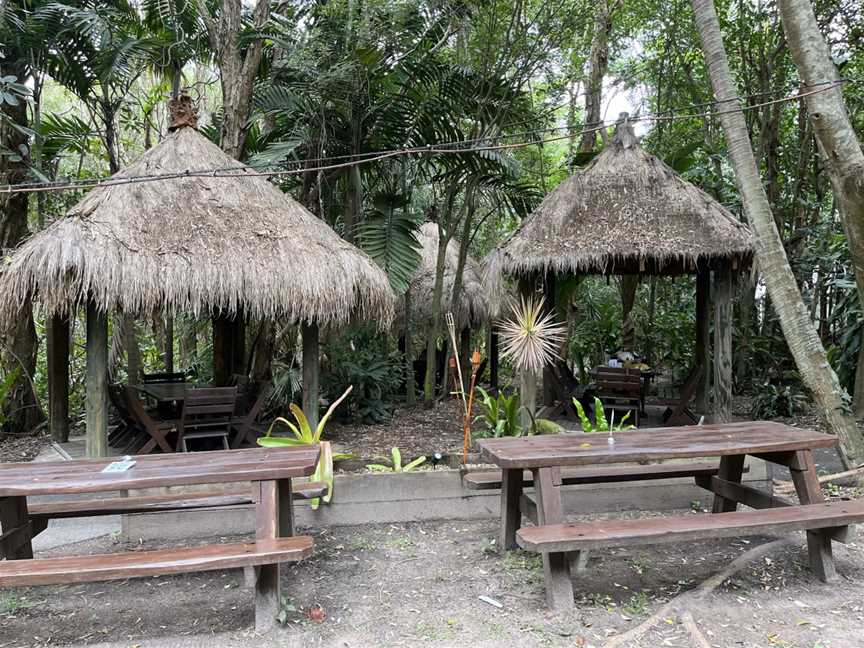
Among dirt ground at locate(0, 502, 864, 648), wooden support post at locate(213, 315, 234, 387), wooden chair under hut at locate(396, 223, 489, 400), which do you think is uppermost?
wooden chair under hut at locate(396, 223, 489, 400)

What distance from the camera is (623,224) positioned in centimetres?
701

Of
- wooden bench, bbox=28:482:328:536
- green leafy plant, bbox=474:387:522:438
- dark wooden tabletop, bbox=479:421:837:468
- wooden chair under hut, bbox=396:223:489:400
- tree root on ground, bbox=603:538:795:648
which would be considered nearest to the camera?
tree root on ground, bbox=603:538:795:648

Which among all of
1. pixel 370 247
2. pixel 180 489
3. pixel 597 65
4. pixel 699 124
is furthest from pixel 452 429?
pixel 699 124

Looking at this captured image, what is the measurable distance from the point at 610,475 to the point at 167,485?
9.11 ft

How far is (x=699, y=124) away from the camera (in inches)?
482

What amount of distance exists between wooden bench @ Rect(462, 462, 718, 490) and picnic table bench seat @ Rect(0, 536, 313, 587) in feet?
4.93

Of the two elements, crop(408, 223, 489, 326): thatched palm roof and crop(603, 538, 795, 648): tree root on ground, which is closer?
crop(603, 538, 795, 648): tree root on ground

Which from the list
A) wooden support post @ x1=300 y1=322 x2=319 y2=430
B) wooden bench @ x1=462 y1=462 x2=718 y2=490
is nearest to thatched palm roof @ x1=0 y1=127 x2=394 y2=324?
wooden support post @ x1=300 y1=322 x2=319 y2=430

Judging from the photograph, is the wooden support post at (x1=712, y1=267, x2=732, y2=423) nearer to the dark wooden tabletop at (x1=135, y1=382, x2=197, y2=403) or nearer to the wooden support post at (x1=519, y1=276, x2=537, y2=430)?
the wooden support post at (x1=519, y1=276, x2=537, y2=430)

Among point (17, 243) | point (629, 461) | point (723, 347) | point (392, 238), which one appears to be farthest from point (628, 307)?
point (17, 243)

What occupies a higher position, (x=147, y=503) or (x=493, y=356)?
(x=493, y=356)

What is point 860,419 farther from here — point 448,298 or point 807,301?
point 448,298

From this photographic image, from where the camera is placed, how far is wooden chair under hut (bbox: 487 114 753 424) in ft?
22.4

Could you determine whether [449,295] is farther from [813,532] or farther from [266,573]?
[266,573]
